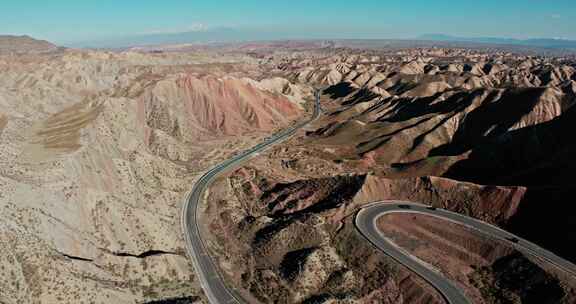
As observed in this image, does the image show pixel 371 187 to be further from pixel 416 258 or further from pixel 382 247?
pixel 416 258

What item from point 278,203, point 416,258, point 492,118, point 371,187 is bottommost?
point 416,258

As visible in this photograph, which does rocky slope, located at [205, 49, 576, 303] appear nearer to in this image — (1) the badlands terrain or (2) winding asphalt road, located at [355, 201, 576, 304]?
(1) the badlands terrain

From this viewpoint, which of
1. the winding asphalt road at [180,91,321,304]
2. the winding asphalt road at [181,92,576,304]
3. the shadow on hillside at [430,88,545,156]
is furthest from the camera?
the shadow on hillside at [430,88,545,156]

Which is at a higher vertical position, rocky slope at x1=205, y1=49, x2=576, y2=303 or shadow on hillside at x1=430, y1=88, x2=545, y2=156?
shadow on hillside at x1=430, y1=88, x2=545, y2=156

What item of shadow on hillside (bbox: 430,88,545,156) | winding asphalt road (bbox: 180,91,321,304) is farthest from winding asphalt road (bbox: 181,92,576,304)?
shadow on hillside (bbox: 430,88,545,156)

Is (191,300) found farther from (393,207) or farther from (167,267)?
(393,207)

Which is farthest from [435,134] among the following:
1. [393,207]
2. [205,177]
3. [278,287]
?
[278,287]

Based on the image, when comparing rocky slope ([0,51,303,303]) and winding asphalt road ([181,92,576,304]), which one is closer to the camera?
rocky slope ([0,51,303,303])

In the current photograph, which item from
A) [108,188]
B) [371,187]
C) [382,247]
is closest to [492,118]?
[371,187]
